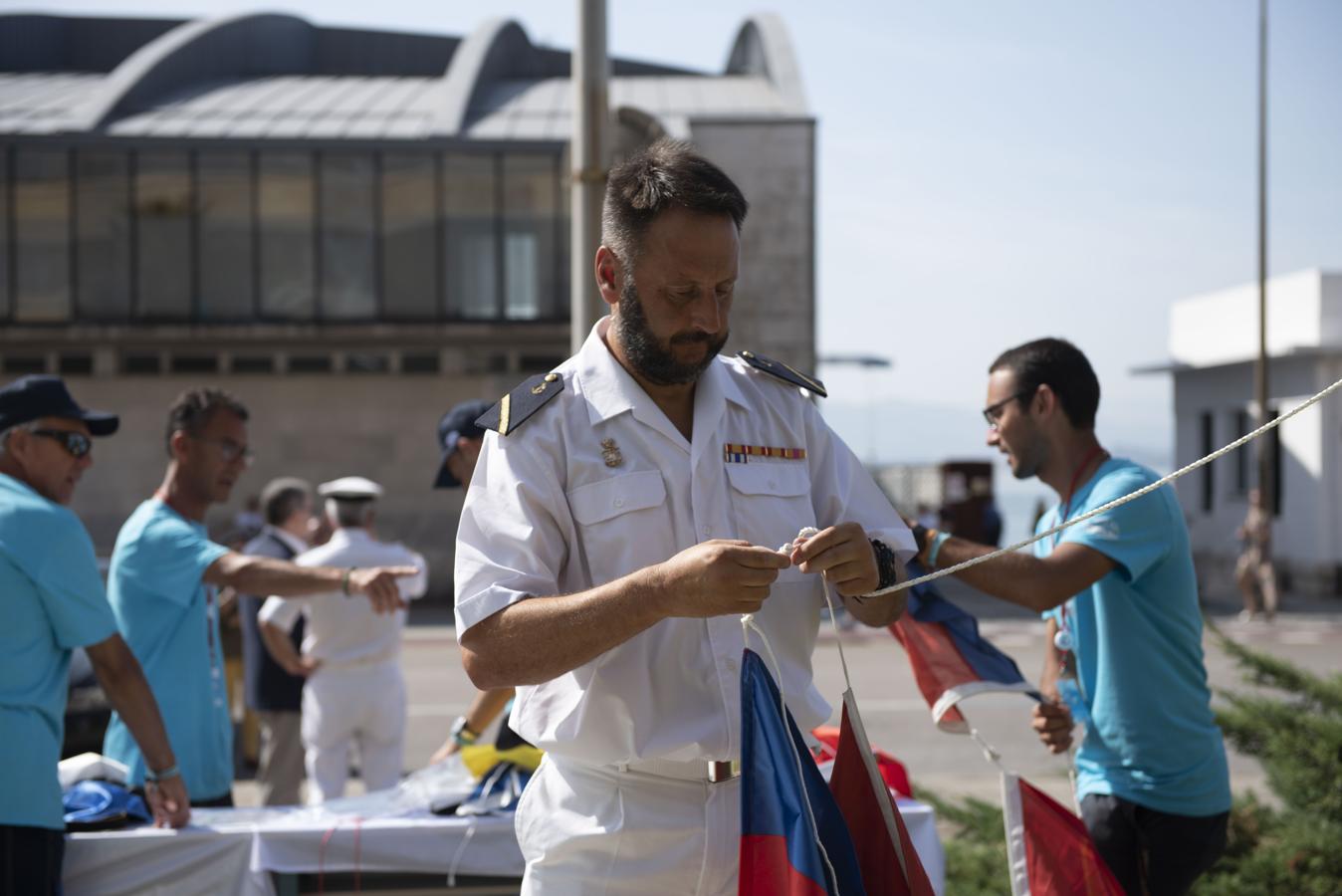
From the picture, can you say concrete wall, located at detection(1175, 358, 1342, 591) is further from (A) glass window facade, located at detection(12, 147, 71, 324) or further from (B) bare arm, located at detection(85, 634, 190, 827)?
(A) glass window facade, located at detection(12, 147, 71, 324)

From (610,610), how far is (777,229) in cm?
2550

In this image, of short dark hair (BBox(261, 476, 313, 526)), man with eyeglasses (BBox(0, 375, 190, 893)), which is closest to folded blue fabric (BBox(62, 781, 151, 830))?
man with eyeglasses (BBox(0, 375, 190, 893))

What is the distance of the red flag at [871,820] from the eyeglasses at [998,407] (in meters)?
1.46

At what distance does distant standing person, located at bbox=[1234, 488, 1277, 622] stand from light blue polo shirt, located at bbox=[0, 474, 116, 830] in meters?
19.9

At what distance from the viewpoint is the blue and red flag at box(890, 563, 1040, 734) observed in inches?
147

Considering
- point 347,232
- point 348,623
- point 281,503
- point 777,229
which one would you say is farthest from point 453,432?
point 347,232

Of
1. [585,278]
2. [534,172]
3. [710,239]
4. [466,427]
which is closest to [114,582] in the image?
[466,427]

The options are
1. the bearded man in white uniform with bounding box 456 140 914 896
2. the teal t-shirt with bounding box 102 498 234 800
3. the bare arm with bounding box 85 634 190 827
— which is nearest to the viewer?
the bearded man in white uniform with bounding box 456 140 914 896

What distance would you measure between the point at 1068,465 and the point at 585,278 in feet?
8.53

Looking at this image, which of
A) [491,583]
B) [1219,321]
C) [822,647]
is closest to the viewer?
[491,583]

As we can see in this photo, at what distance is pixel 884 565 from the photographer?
2613mm

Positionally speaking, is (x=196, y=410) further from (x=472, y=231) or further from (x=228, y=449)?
(x=472, y=231)

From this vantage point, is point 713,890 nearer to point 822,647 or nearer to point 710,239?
point 710,239

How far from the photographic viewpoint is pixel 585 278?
5.90 metres
